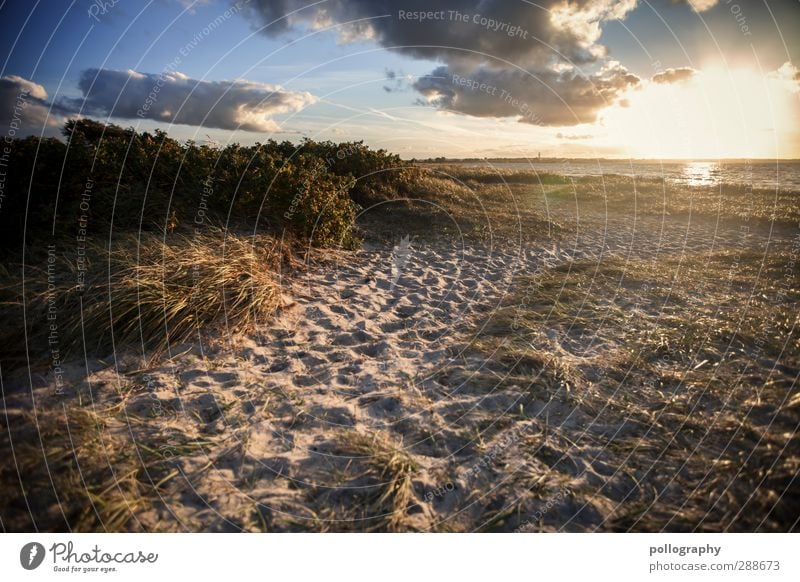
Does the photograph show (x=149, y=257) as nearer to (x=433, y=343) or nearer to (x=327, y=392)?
(x=327, y=392)

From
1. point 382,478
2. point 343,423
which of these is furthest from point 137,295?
point 382,478

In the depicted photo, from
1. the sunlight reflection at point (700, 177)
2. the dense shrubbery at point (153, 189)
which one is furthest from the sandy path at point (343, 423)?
the sunlight reflection at point (700, 177)

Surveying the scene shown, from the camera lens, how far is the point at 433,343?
218 inches

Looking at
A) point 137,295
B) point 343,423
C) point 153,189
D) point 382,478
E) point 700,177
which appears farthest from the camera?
point 700,177

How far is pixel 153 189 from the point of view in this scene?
7.86 m

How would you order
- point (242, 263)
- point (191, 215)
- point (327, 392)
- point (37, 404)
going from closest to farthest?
point (37, 404) → point (327, 392) → point (242, 263) → point (191, 215)

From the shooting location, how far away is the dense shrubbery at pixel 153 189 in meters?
6.84

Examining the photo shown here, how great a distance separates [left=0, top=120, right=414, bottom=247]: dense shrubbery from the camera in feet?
22.4

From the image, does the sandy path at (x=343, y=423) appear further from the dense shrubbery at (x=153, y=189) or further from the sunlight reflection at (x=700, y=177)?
the sunlight reflection at (x=700, y=177)

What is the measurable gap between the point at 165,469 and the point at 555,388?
4031 mm

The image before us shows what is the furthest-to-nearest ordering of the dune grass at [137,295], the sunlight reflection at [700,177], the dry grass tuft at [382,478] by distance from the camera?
the sunlight reflection at [700,177], the dune grass at [137,295], the dry grass tuft at [382,478]

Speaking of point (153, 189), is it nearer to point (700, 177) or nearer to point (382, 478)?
point (382, 478)

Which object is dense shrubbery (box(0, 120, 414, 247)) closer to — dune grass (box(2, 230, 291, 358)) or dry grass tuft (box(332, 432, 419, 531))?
dune grass (box(2, 230, 291, 358))
